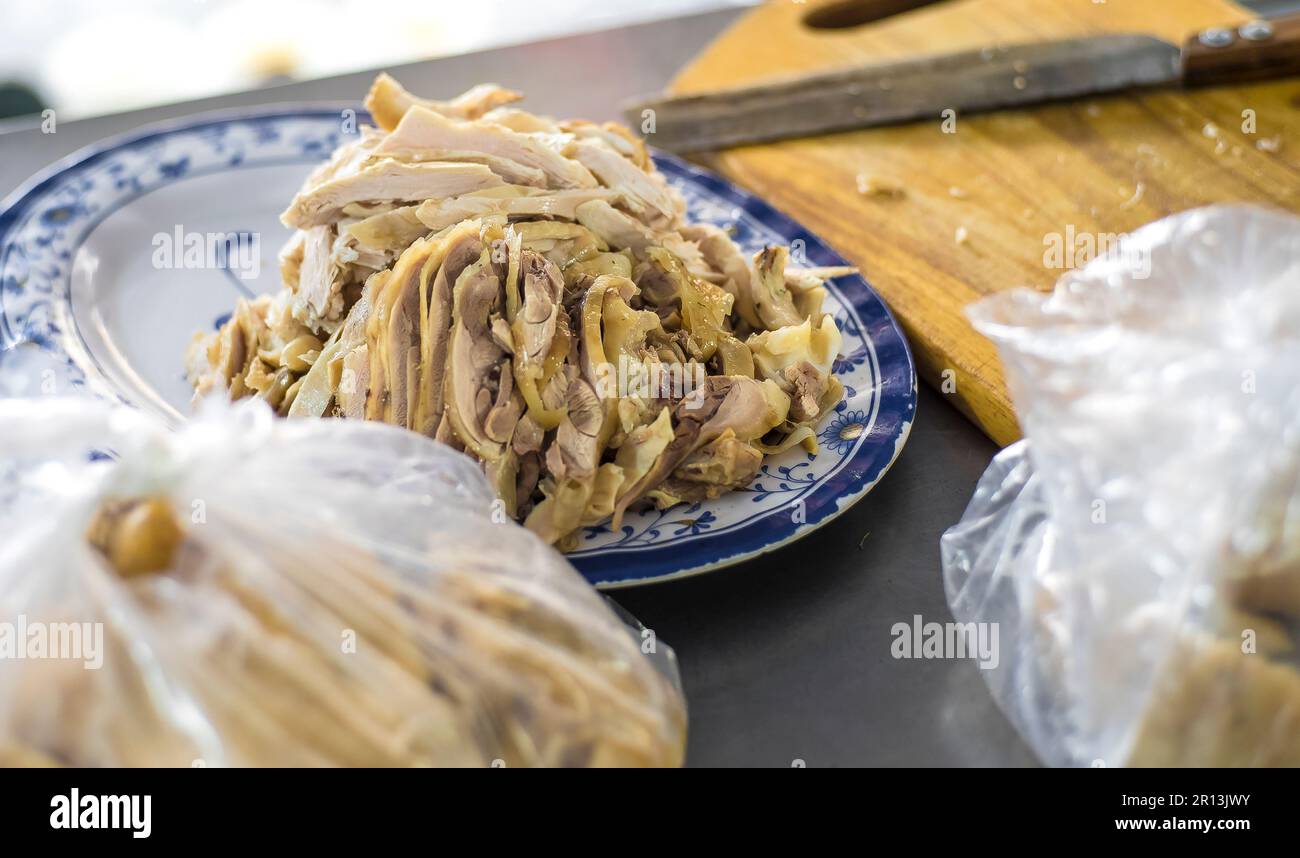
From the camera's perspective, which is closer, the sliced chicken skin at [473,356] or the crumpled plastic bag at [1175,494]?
the crumpled plastic bag at [1175,494]

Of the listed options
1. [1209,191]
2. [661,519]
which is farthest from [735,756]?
[1209,191]

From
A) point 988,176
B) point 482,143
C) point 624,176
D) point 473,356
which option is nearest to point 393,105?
point 482,143

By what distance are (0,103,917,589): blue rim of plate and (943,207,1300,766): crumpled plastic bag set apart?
0.27 metres

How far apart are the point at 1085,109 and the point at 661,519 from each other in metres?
1.29

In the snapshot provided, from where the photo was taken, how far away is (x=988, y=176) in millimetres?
1980

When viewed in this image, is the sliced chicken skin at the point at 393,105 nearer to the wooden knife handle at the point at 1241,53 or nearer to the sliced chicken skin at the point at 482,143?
the sliced chicken skin at the point at 482,143

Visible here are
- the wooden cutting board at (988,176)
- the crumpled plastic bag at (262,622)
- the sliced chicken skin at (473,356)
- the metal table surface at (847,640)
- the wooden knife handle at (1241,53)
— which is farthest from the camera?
the wooden knife handle at (1241,53)

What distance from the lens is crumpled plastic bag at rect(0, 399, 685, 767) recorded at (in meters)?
0.89

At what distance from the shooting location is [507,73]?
2.41 meters

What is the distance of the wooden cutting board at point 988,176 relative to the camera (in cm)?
177

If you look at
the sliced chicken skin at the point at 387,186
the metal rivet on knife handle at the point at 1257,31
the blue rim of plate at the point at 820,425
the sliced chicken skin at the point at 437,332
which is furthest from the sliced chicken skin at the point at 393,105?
the metal rivet on knife handle at the point at 1257,31

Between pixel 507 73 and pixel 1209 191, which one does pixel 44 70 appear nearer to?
pixel 507 73

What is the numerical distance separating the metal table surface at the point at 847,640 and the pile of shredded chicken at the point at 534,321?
12 cm

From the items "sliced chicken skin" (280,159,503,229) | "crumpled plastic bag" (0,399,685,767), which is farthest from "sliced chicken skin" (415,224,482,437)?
"crumpled plastic bag" (0,399,685,767)
